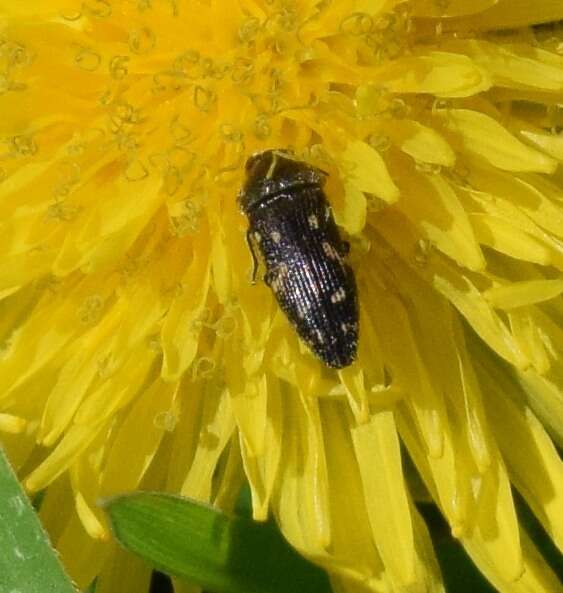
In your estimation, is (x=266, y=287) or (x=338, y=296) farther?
(x=266, y=287)

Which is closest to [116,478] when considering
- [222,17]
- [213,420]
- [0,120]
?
[213,420]

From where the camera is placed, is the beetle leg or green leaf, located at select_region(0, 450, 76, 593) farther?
the beetle leg

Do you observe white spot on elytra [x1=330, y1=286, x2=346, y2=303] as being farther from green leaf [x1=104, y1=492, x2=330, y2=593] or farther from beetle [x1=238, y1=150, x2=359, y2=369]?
green leaf [x1=104, y1=492, x2=330, y2=593]

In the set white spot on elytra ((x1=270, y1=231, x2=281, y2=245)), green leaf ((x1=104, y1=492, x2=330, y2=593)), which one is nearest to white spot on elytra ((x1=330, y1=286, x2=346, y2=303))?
white spot on elytra ((x1=270, y1=231, x2=281, y2=245))

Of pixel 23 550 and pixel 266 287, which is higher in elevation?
pixel 266 287

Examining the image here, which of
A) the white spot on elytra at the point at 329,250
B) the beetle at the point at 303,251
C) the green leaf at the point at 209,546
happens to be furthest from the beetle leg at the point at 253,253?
the green leaf at the point at 209,546

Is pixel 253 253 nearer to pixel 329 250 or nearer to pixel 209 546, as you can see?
pixel 329 250

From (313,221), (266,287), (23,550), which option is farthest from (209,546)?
(313,221)

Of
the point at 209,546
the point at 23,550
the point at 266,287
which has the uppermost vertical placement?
the point at 266,287
